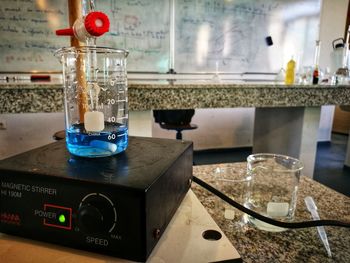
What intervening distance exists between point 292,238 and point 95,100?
1.29 feet

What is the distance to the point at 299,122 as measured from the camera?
5.58ft

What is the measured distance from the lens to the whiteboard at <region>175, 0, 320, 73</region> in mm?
2605

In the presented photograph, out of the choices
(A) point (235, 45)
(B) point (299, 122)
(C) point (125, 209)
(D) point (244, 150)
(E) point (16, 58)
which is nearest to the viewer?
(C) point (125, 209)

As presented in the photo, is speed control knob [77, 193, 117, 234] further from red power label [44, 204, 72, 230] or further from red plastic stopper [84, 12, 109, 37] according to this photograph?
red plastic stopper [84, 12, 109, 37]

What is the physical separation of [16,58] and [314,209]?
243cm

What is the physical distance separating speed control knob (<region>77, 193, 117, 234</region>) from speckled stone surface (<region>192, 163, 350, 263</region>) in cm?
19

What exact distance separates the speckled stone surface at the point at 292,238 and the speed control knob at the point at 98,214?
19cm

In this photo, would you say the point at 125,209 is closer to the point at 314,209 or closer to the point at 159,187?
the point at 159,187

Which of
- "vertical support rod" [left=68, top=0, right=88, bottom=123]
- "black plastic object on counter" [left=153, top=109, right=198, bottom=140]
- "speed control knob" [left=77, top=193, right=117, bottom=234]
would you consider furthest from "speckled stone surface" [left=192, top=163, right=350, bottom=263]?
"black plastic object on counter" [left=153, top=109, right=198, bottom=140]

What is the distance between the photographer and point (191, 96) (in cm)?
121

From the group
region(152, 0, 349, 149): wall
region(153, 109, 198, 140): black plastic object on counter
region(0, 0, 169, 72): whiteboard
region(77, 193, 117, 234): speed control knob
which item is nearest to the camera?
region(77, 193, 117, 234): speed control knob

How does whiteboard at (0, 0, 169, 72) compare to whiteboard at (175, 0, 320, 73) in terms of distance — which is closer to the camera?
whiteboard at (0, 0, 169, 72)

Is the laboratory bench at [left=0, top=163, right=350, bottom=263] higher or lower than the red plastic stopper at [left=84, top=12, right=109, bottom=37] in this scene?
lower

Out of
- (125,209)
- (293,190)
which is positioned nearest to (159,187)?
(125,209)
